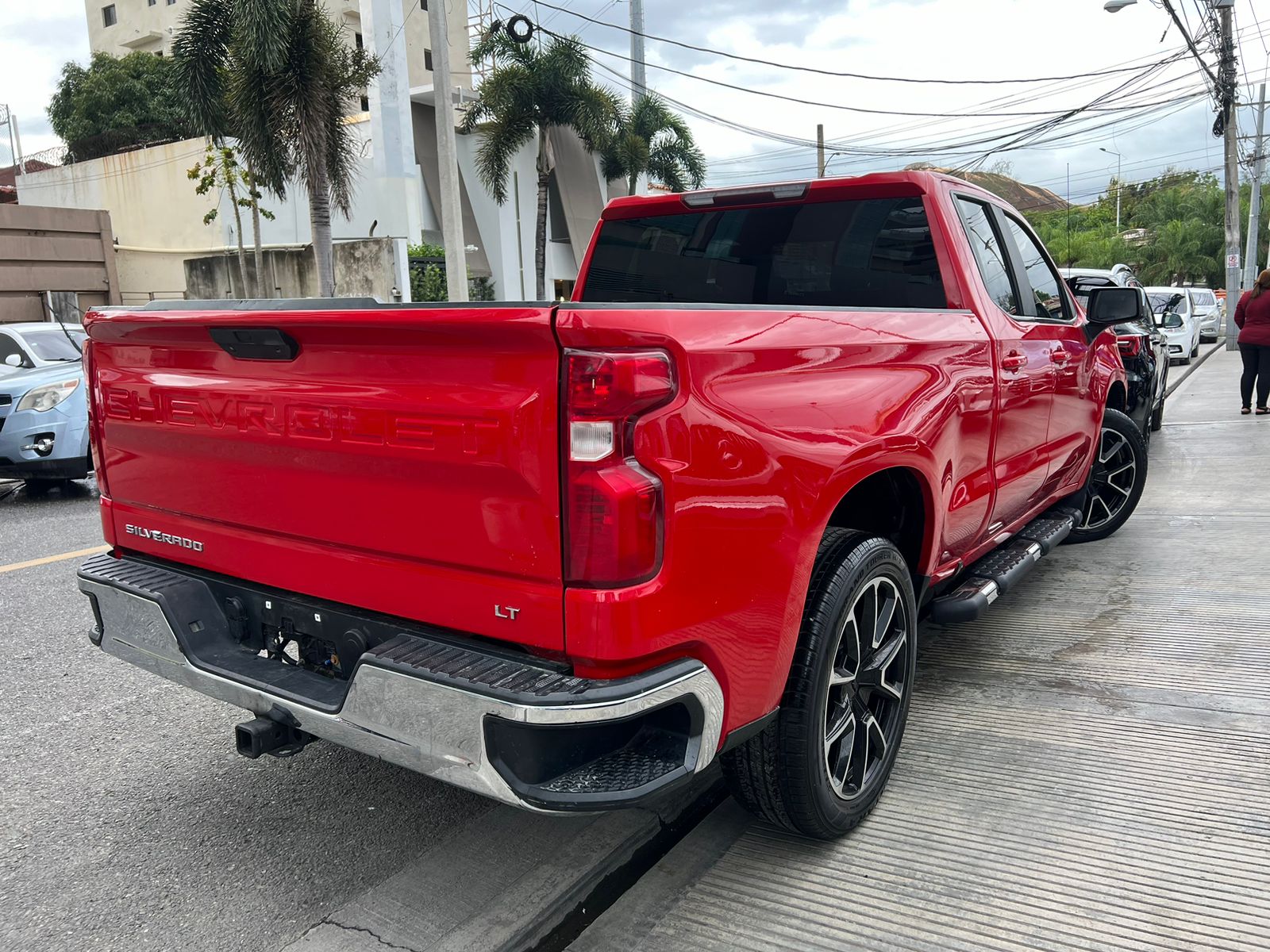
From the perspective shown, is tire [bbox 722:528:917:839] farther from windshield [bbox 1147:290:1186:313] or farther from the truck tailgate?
windshield [bbox 1147:290:1186:313]

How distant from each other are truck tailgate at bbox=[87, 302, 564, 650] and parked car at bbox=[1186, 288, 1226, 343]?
28001 mm

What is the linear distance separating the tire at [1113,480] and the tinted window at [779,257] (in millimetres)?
2904

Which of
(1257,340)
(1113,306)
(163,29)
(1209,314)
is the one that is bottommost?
(1209,314)

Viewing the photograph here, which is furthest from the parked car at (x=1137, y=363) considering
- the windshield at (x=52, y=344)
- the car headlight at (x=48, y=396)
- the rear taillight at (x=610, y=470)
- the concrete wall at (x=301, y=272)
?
the concrete wall at (x=301, y=272)

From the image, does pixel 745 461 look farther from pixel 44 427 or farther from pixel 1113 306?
pixel 44 427

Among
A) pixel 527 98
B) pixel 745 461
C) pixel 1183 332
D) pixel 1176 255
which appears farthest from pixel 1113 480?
pixel 1176 255

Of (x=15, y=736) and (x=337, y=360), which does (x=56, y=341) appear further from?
(x=337, y=360)

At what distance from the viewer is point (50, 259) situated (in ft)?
94.6

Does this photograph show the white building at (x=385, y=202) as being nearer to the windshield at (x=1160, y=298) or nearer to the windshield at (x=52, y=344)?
the windshield at (x=1160, y=298)

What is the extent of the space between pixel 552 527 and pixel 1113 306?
4.16 meters

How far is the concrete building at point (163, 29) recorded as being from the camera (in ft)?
170

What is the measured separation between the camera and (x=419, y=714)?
2.14 m

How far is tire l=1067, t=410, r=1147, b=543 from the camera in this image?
6.14 meters

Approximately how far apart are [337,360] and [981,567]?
9.26ft
